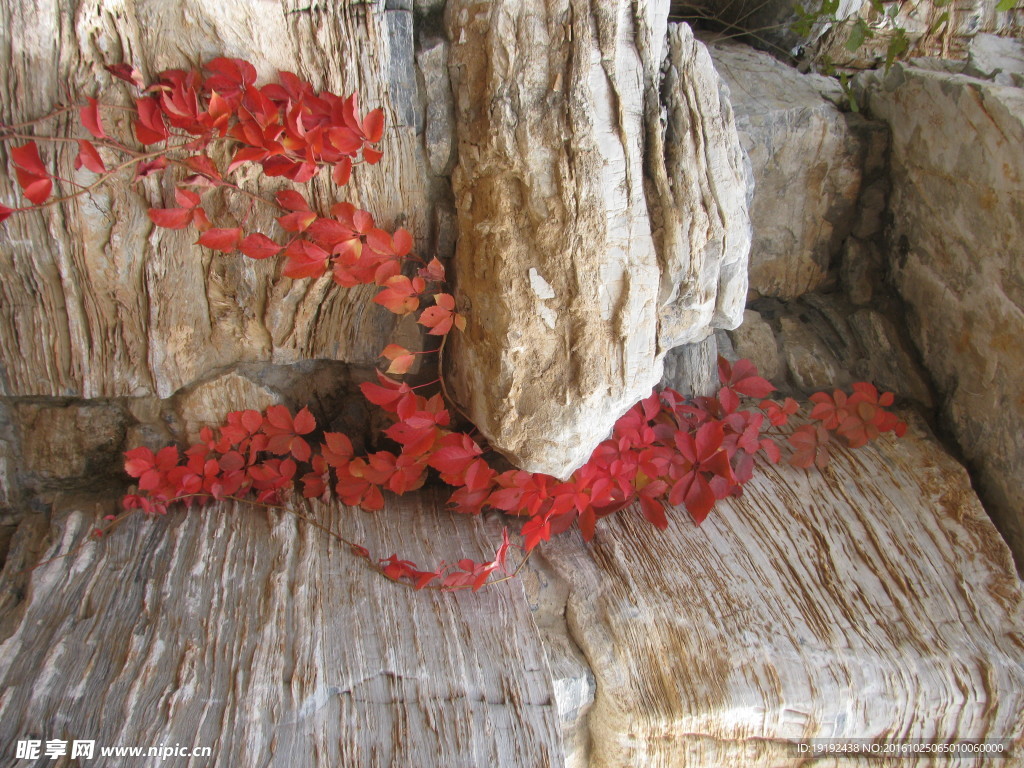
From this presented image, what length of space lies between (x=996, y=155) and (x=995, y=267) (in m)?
0.36

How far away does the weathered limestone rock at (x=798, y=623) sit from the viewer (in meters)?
1.81

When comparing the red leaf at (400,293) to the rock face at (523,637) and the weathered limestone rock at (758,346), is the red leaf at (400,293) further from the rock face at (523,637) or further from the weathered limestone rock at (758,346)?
the weathered limestone rock at (758,346)

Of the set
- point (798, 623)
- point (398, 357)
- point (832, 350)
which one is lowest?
point (798, 623)

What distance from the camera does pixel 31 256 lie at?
1.85 metres

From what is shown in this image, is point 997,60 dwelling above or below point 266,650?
above

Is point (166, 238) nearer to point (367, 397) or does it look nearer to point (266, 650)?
point (367, 397)

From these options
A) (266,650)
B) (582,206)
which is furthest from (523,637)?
(582,206)

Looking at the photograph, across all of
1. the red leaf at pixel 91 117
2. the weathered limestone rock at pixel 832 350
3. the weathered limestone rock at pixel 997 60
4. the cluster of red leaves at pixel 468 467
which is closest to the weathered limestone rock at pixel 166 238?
the red leaf at pixel 91 117

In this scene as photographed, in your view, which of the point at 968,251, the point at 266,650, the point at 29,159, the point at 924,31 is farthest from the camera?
the point at 924,31

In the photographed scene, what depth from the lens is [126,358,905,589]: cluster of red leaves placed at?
78.7 inches

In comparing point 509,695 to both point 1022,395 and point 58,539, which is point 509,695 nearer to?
point 58,539

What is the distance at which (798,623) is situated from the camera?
6.37 feet

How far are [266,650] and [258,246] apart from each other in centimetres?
104

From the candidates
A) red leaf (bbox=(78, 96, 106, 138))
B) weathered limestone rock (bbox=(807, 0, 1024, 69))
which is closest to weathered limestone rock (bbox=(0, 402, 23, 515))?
red leaf (bbox=(78, 96, 106, 138))
